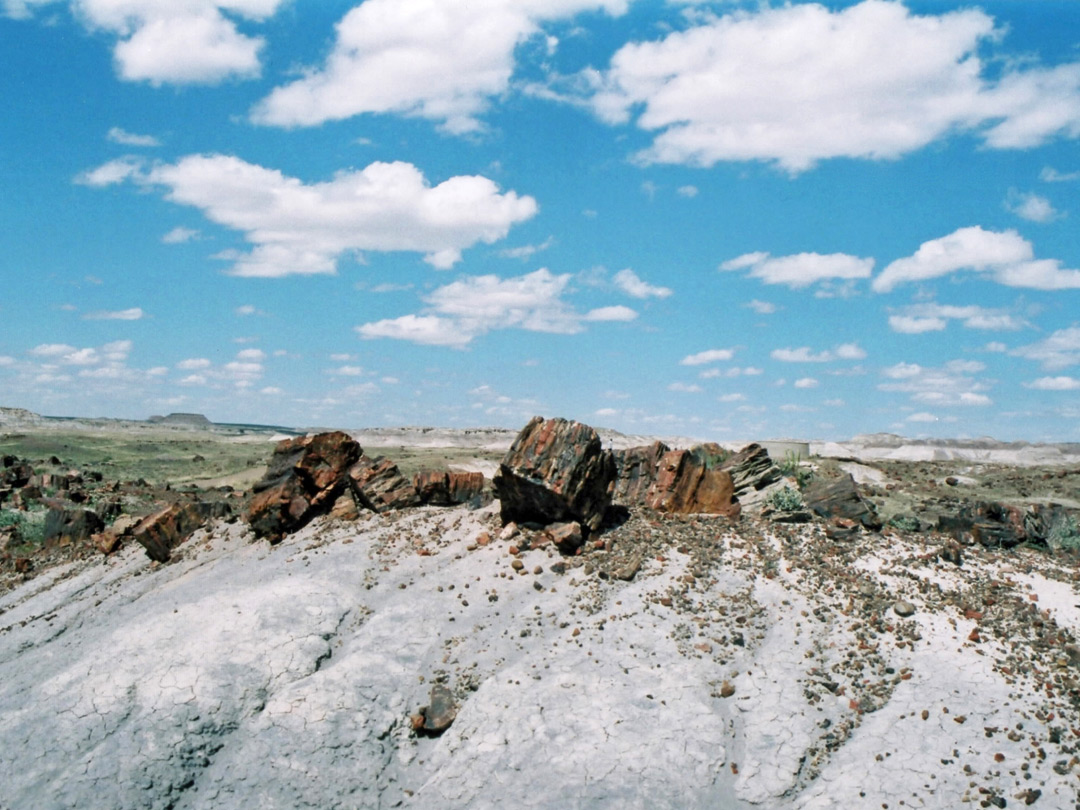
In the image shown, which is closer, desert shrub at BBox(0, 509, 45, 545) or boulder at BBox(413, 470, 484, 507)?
boulder at BBox(413, 470, 484, 507)

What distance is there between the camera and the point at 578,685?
10.0m

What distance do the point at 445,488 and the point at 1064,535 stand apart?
11156mm

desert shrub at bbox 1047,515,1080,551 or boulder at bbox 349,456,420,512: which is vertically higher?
boulder at bbox 349,456,420,512

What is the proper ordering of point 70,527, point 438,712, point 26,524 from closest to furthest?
point 438,712 < point 70,527 < point 26,524

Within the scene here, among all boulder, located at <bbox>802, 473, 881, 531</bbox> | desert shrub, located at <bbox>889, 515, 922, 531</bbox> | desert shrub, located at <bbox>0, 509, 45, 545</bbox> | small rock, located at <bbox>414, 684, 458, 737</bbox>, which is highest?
boulder, located at <bbox>802, 473, 881, 531</bbox>

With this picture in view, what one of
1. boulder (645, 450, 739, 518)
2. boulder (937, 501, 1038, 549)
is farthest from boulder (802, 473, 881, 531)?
boulder (645, 450, 739, 518)

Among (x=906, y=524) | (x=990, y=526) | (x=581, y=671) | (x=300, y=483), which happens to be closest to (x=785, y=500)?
(x=906, y=524)

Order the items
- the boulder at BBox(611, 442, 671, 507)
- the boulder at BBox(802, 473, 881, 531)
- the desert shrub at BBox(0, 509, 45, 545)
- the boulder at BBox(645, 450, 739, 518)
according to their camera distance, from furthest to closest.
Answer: the desert shrub at BBox(0, 509, 45, 545), the boulder at BBox(611, 442, 671, 507), the boulder at BBox(645, 450, 739, 518), the boulder at BBox(802, 473, 881, 531)

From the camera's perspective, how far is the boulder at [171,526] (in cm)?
1645

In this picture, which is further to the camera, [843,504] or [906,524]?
[906,524]

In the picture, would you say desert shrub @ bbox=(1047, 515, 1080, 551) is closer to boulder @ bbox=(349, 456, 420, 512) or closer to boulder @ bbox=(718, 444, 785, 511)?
boulder @ bbox=(718, 444, 785, 511)

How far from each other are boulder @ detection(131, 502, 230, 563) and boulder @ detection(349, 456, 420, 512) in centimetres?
382

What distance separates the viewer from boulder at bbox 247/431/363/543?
50.5ft

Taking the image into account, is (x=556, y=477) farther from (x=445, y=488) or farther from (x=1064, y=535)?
(x=1064, y=535)
